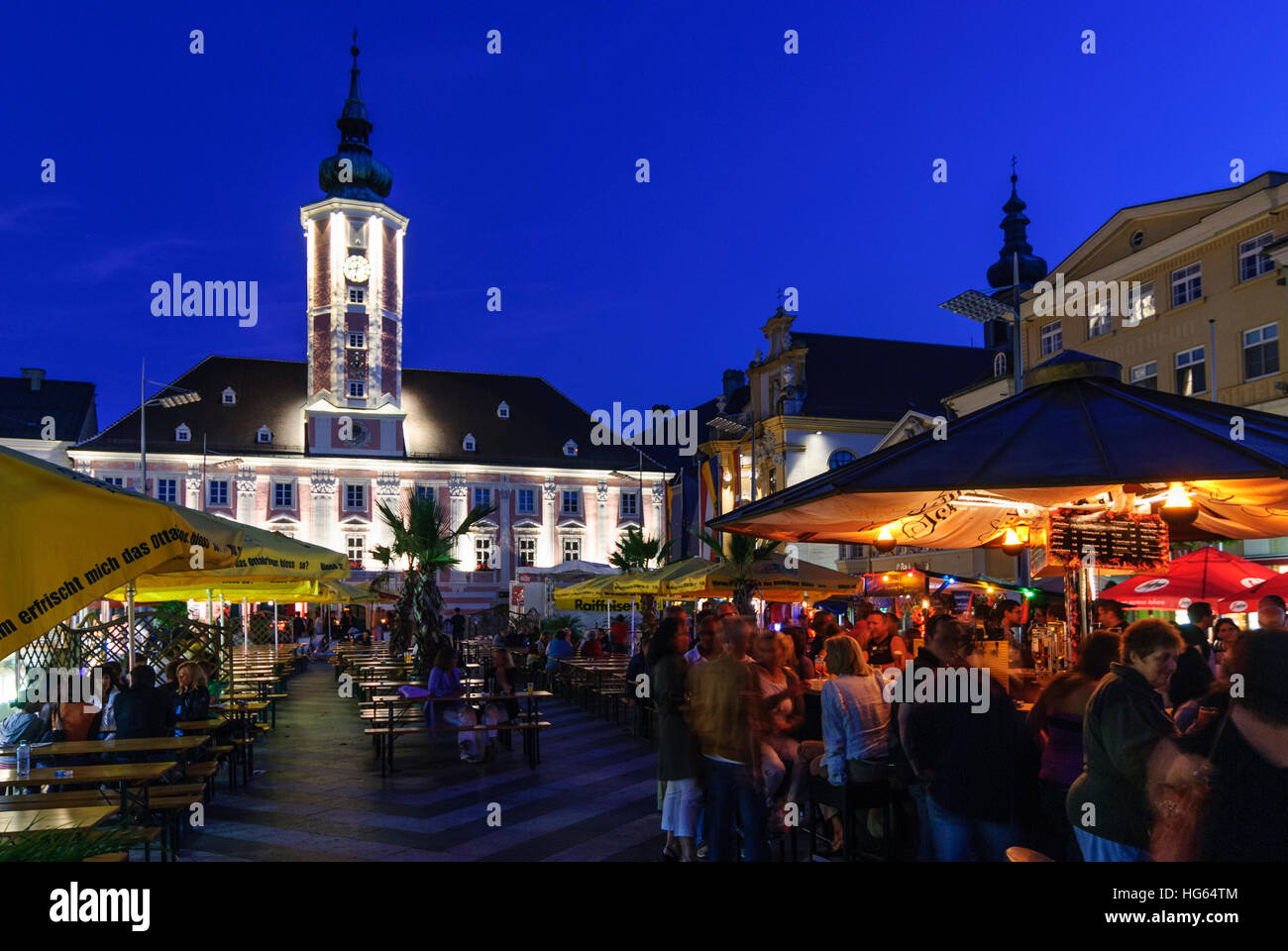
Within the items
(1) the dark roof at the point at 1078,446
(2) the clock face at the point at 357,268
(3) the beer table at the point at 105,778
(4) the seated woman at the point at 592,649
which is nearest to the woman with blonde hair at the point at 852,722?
(1) the dark roof at the point at 1078,446

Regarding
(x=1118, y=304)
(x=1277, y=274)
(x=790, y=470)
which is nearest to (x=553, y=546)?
(x=790, y=470)

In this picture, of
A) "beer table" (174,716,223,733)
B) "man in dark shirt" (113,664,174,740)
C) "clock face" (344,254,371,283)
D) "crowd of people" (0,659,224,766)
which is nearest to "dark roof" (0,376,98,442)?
"clock face" (344,254,371,283)

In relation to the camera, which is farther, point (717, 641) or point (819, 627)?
point (819, 627)

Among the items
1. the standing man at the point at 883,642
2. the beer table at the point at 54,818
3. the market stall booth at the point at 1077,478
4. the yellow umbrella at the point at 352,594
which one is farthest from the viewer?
the yellow umbrella at the point at 352,594

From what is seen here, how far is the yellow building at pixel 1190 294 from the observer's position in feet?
88.1

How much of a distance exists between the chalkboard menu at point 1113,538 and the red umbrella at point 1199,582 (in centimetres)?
657

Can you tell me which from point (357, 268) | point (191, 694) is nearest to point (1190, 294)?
point (191, 694)

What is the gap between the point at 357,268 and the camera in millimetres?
64562

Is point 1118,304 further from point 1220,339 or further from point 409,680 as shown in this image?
point 409,680

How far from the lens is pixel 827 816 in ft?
29.3

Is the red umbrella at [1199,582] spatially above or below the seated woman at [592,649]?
above

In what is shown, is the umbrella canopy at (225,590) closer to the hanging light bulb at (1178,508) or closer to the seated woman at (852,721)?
the seated woman at (852,721)

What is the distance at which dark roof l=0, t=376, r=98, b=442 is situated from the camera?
6241 centimetres
